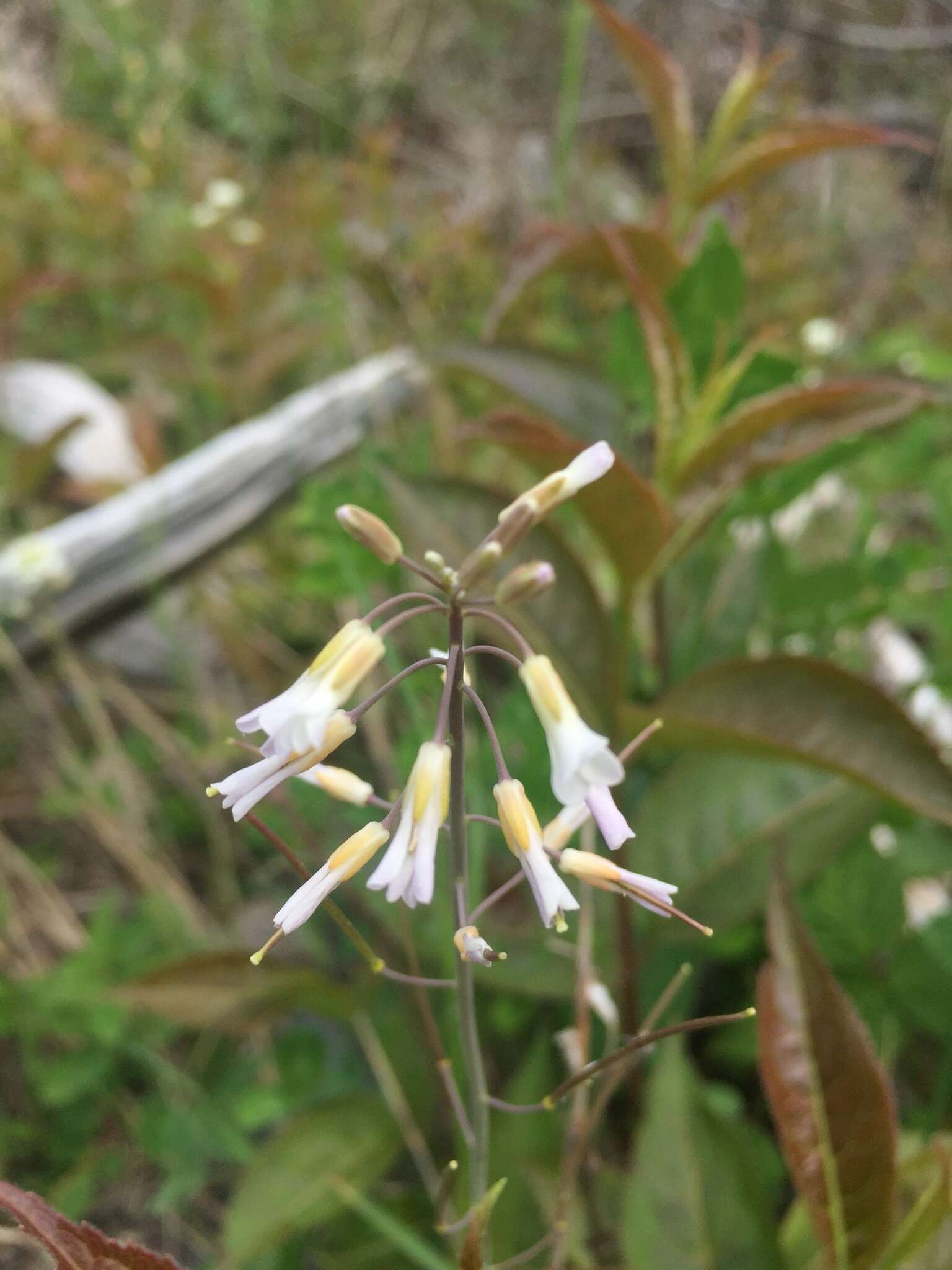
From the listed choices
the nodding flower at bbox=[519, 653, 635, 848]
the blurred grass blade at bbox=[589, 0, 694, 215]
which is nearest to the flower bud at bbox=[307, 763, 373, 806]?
the nodding flower at bbox=[519, 653, 635, 848]

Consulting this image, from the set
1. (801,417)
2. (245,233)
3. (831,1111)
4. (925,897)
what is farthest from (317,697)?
(245,233)

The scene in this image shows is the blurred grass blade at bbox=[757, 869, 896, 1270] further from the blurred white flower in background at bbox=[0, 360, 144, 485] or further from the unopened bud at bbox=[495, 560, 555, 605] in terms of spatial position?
the blurred white flower in background at bbox=[0, 360, 144, 485]

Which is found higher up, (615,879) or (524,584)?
(524,584)

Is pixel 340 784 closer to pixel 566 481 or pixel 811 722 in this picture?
pixel 566 481

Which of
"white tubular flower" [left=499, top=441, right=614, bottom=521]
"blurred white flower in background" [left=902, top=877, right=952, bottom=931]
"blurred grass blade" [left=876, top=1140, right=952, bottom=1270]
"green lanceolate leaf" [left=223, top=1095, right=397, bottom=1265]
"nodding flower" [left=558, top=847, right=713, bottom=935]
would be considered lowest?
"blurred white flower in background" [left=902, top=877, right=952, bottom=931]

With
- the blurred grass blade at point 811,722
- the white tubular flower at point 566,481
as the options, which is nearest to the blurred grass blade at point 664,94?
the blurred grass blade at point 811,722

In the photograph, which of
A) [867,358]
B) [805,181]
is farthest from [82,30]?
[805,181]
